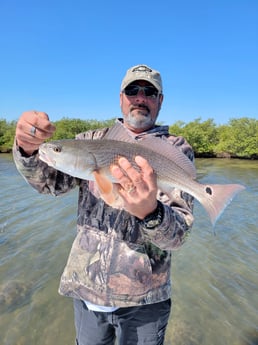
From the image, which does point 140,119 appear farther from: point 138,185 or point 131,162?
point 138,185

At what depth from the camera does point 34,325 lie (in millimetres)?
4922

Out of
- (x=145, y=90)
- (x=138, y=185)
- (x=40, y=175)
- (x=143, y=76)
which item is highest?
(x=143, y=76)

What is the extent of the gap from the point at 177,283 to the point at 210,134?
2322 inches

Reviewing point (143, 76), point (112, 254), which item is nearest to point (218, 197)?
point (112, 254)

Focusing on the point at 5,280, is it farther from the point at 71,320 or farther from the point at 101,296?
the point at 101,296

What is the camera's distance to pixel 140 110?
3.11 metres

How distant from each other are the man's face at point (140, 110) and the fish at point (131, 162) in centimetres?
58

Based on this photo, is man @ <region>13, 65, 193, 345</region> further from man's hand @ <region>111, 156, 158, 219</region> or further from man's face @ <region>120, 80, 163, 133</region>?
man's face @ <region>120, 80, 163, 133</region>

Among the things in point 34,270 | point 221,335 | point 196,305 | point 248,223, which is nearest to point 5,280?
point 34,270

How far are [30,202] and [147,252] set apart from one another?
39.0 ft

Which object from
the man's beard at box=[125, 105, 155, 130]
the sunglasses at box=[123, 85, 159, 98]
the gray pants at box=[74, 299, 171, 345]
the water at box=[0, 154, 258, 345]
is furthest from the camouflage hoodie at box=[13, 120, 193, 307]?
the sunglasses at box=[123, 85, 159, 98]

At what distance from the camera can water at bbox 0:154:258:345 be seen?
16.0 ft

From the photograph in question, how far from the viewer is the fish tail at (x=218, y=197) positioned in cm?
238

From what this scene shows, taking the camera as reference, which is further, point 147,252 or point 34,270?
point 34,270
